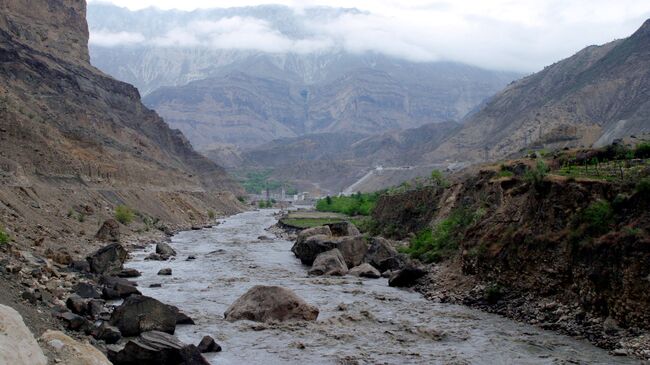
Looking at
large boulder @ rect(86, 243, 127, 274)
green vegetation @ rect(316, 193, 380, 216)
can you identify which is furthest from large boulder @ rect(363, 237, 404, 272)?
green vegetation @ rect(316, 193, 380, 216)

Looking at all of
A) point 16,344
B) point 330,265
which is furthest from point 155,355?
point 330,265

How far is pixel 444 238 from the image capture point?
48.0m

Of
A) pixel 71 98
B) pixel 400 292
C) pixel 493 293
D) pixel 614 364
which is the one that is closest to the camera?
pixel 614 364

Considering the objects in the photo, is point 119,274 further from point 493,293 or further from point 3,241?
point 493,293

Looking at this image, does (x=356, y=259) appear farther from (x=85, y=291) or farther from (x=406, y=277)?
(x=85, y=291)

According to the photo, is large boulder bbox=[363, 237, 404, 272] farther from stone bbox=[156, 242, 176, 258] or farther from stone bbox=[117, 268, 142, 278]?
stone bbox=[156, 242, 176, 258]

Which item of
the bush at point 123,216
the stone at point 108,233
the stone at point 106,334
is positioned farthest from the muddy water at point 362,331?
the bush at point 123,216

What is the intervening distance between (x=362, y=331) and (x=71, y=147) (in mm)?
76808

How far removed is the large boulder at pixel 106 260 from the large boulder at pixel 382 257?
19153 millimetres

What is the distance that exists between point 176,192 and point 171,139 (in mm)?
62313

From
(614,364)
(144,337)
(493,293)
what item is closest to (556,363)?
(614,364)

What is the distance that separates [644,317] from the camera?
2311cm

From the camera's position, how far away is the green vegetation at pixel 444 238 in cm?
4516

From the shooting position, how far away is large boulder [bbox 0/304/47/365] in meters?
13.9
